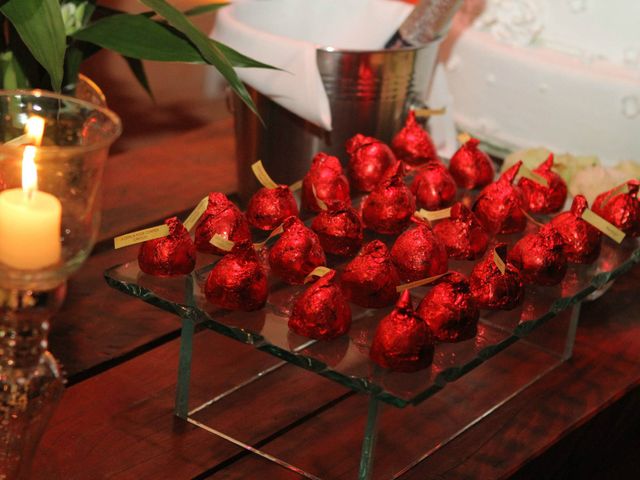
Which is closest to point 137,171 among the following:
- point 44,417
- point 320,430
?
point 320,430

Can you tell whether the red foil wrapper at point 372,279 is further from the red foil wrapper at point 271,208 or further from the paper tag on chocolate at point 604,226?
the paper tag on chocolate at point 604,226

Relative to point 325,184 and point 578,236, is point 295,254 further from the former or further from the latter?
point 578,236

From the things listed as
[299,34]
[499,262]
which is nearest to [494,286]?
[499,262]

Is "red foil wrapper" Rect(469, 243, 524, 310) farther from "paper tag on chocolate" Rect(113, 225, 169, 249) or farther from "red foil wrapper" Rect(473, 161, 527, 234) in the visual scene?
"paper tag on chocolate" Rect(113, 225, 169, 249)

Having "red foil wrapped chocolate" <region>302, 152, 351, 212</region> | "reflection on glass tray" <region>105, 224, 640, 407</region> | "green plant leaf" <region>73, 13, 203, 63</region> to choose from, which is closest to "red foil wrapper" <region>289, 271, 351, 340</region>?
"reflection on glass tray" <region>105, 224, 640, 407</region>

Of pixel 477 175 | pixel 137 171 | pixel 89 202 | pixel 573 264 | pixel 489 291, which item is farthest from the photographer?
pixel 137 171

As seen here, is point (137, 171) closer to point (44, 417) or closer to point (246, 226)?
point (246, 226)
